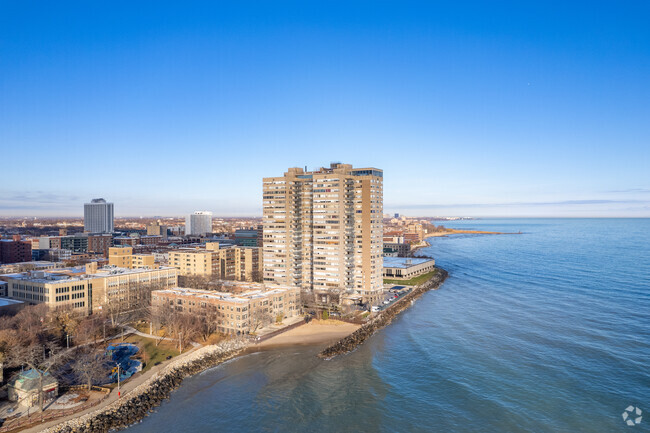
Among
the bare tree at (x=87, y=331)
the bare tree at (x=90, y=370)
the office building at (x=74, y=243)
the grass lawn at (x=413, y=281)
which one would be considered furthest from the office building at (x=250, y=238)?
the bare tree at (x=90, y=370)

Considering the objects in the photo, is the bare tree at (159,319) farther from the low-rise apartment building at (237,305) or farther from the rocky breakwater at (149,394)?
the rocky breakwater at (149,394)

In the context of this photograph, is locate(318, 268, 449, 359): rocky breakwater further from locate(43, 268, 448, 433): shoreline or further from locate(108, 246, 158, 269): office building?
locate(108, 246, 158, 269): office building

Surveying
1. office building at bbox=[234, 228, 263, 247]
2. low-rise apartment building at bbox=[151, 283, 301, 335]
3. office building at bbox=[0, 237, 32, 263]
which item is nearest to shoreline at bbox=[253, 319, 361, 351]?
low-rise apartment building at bbox=[151, 283, 301, 335]

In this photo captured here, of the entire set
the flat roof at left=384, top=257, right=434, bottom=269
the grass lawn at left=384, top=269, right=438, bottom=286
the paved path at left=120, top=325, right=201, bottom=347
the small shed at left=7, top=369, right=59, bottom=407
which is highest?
the flat roof at left=384, top=257, right=434, bottom=269

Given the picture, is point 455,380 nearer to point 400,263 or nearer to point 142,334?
point 142,334

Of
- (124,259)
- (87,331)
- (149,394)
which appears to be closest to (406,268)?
(124,259)

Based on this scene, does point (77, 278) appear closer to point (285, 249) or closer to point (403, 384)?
point (285, 249)

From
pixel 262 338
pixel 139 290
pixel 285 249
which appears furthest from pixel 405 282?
pixel 139 290
